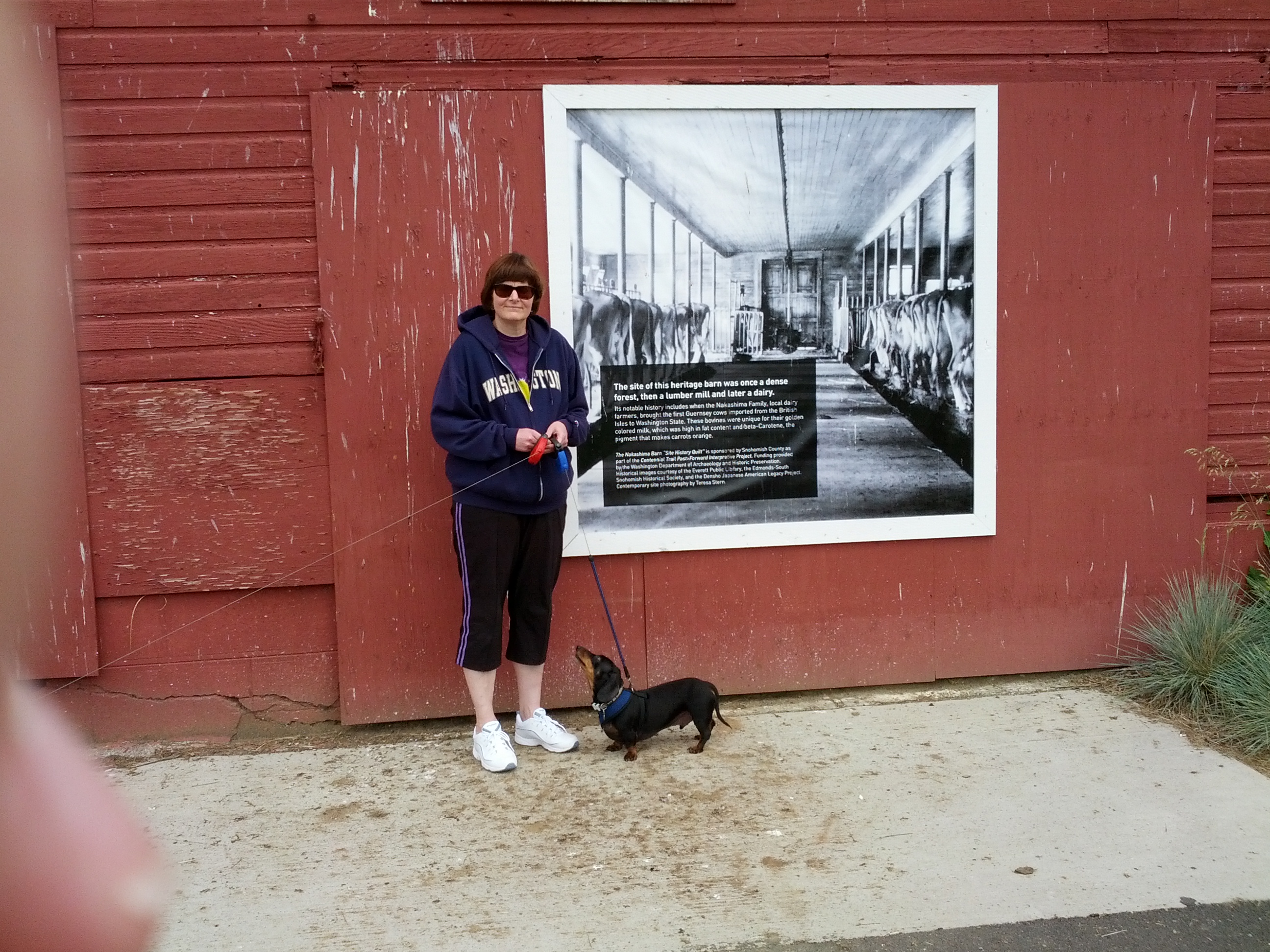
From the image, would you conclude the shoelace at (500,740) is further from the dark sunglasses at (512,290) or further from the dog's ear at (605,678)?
the dark sunglasses at (512,290)

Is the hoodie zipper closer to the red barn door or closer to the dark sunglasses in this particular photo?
the dark sunglasses

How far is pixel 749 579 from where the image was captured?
510cm

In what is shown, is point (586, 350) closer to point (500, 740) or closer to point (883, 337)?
point (883, 337)

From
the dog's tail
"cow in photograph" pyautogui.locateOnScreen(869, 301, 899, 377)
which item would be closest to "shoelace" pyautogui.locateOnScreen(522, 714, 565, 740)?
the dog's tail

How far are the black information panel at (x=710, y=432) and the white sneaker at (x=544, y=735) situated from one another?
961 mm

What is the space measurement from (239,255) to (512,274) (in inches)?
49.1

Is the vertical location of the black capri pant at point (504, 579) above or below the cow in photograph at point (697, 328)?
below

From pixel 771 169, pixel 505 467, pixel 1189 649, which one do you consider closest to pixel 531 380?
pixel 505 467

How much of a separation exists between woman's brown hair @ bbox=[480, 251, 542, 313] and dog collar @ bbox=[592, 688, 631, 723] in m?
1.55

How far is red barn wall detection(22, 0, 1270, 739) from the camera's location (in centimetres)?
461

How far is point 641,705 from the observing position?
4.41m

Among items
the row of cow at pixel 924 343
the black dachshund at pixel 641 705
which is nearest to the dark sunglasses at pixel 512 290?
the black dachshund at pixel 641 705

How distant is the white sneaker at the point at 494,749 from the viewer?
14.5 ft

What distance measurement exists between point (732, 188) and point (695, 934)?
3.07 metres
